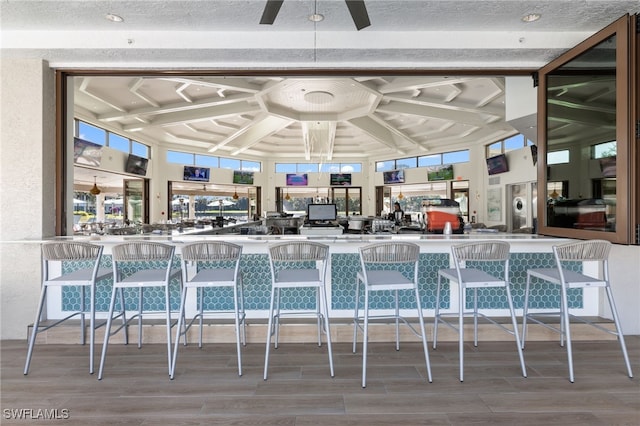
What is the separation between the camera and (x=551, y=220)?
3.25 metres

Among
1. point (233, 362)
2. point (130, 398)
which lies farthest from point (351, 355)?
point (130, 398)

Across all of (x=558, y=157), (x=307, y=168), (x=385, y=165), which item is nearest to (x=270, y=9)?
(x=558, y=157)

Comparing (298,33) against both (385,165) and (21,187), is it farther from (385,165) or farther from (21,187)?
(385,165)

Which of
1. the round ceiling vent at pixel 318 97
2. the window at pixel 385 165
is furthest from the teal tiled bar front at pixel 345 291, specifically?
the window at pixel 385 165

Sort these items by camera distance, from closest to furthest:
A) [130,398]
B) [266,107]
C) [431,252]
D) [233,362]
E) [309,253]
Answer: [130,398], [309,253], [233,362], [431,252], [266,107]

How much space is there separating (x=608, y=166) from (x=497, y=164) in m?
6.47

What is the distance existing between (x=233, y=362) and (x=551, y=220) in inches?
133

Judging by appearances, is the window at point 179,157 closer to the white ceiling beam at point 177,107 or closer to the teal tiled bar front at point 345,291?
the white ceiling beam at point 177,107

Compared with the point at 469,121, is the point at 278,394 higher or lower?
lower

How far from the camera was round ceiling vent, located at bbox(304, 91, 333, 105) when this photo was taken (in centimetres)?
619

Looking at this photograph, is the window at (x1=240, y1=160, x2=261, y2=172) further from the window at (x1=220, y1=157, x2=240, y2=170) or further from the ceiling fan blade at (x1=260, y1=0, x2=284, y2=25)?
the ceiling fan blade at (x1=260, y1=0, x2=284, y2=25)

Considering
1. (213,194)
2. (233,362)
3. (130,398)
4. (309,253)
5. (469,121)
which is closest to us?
(130,398)

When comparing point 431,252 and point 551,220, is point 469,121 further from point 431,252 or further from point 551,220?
point 431,252

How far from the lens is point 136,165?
29.6 feet
